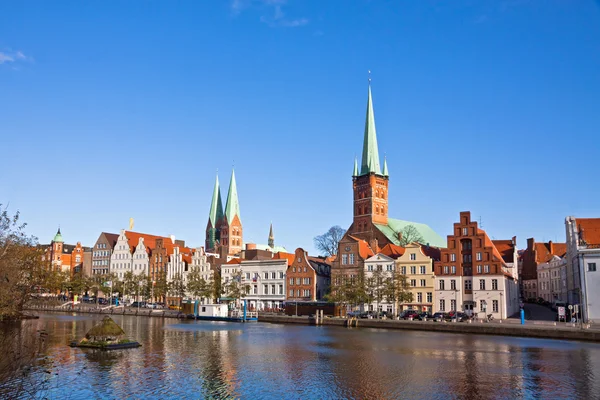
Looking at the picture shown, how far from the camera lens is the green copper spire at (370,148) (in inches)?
6211

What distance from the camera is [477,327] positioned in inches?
2798

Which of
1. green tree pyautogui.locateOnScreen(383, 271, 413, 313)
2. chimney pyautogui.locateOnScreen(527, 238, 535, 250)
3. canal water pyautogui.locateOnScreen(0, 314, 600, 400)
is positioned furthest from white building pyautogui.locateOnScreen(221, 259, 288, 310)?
chimney pyautogui.locateOnScreen(527, 238, 535, 250)

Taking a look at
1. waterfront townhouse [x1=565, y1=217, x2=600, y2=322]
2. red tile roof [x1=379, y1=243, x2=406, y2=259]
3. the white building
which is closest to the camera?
waterfront townhouse [x1=565, y1=217, x2=600, y2=322]

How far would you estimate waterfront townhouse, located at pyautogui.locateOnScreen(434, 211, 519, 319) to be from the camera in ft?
305

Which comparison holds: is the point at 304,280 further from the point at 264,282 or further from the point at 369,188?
the point at 369,188

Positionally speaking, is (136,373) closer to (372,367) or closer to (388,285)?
(372,367)

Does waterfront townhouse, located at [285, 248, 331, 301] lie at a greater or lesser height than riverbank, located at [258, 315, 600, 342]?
greater

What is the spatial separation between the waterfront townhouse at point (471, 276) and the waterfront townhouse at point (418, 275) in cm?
111

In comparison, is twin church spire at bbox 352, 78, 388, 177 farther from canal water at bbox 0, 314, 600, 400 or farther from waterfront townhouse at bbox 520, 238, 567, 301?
canal water at bbox 0, 314, 600, 400

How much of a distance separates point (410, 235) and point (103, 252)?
273 feet

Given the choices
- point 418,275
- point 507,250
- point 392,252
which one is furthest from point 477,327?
point 507,250

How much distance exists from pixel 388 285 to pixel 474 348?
1556 inches

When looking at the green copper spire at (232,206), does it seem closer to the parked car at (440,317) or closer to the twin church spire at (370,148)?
the twin church spire at (370,148)

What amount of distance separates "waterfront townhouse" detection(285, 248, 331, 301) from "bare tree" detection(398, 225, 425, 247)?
103ft
